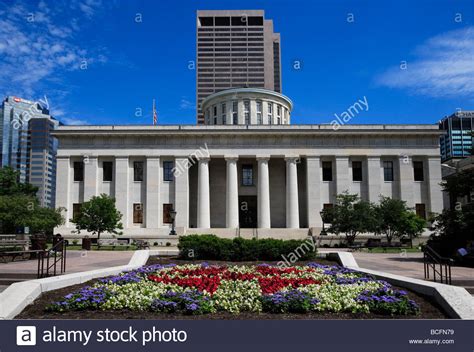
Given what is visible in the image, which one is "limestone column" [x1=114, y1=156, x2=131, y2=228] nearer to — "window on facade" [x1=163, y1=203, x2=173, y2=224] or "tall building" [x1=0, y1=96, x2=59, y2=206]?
"window on facade" [x1=163, y1=203, x2=173, y2=224]

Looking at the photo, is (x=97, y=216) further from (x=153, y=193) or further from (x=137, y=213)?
(x=137, y=213)

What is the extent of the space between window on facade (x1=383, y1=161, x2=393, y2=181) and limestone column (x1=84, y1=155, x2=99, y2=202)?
35152mm

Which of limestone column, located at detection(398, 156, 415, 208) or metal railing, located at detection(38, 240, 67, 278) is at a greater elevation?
limestone column, located at detection(398, 156, 415, 208)

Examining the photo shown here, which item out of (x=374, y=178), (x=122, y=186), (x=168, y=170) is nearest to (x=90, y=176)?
(x=122, y=186)

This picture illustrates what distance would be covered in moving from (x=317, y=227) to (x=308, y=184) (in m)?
5.45

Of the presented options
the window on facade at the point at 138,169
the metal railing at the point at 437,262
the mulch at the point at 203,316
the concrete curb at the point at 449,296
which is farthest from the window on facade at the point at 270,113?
the mulch at the point at 203,316

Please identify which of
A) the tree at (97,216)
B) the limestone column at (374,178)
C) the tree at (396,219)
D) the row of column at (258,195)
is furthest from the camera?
the limestone column at (374,178)

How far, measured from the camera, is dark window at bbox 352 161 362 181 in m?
51.8

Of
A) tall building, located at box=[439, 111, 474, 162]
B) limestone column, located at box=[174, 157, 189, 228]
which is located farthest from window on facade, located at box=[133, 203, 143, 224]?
tall building, located at box=[439, 111, 474, 162]

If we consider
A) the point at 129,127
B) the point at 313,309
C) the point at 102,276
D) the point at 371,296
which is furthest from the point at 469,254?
the point at 129,127

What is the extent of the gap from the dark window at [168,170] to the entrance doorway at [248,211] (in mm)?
9524

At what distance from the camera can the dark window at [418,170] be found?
169 feet

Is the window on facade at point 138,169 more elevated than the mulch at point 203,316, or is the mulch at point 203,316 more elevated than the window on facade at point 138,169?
the window on facade at point 138,169

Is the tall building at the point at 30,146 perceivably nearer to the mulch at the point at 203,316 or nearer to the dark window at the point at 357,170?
the dark window at the point at 357,170
